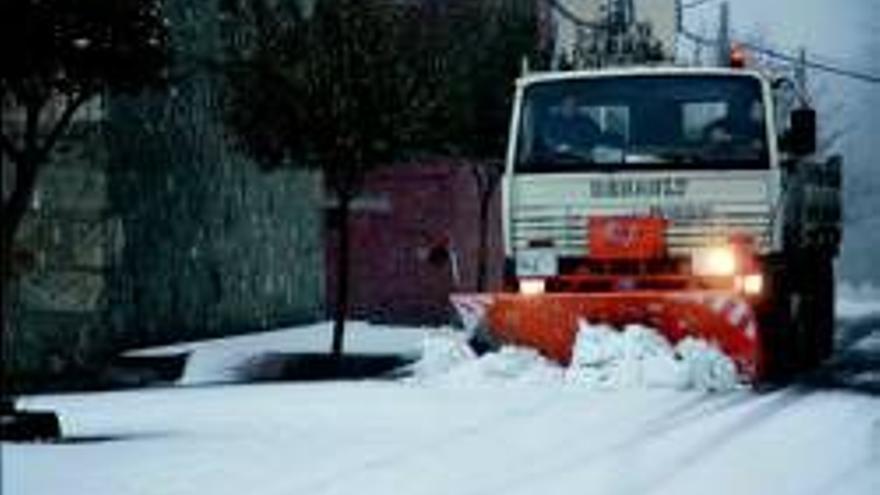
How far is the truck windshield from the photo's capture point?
672 inches

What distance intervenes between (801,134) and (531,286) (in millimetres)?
2731

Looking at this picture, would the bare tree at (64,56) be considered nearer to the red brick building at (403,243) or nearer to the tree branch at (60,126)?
the tree branch at (60,126)

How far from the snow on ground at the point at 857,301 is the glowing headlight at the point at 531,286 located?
20.9m

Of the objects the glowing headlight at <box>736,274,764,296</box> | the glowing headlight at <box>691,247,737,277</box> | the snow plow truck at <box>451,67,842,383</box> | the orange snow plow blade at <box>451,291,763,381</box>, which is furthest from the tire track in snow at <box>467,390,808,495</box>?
the glowing headlight at <box>691,247,737,277</box>

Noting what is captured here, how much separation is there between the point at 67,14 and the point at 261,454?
5876mm

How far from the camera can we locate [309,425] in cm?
1420

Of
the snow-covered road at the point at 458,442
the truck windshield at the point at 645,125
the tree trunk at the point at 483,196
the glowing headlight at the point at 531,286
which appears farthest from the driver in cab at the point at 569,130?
the tree trunk at the point at 483,196

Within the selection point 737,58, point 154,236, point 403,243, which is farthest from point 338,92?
point 403,243

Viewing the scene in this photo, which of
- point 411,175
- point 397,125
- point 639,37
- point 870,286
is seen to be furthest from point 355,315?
point 870,286

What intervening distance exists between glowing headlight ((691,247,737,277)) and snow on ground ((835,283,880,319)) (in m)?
20.9

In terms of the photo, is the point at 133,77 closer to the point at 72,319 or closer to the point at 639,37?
the point at 72,319

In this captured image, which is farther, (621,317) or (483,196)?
(483,196)

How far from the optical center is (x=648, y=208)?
1700cm

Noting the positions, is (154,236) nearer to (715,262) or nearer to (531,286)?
(531,286)
